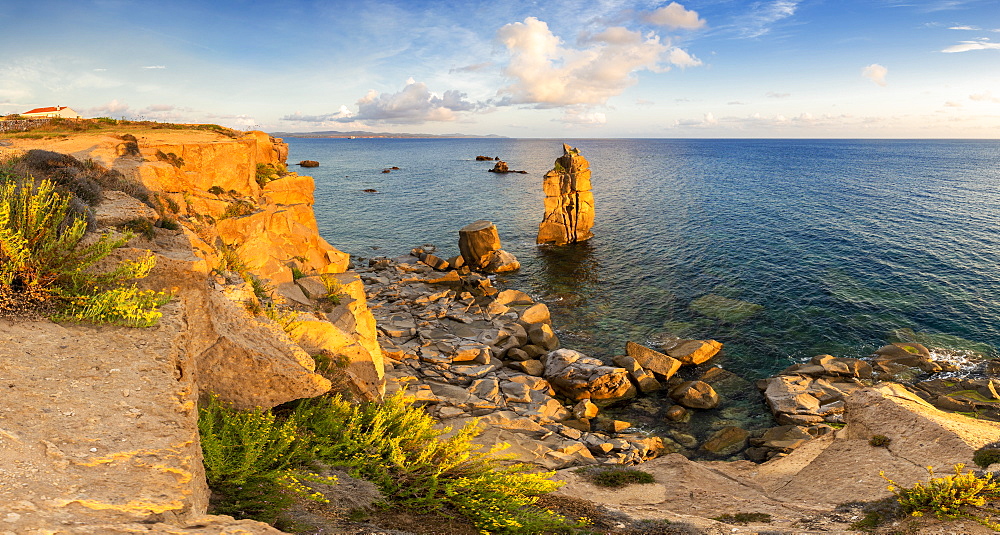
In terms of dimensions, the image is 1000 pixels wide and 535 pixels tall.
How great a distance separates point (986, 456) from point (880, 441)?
2.38 metres

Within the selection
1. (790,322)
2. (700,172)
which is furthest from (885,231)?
(700,172)

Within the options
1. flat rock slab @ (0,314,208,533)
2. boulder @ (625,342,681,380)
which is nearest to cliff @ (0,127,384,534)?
flat rock slab @ (0,314,208,533)

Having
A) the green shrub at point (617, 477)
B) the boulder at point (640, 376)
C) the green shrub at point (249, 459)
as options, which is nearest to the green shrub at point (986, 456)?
the green shrub at point (617, 477)

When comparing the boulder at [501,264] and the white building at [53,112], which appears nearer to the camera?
the white building at [53,112]

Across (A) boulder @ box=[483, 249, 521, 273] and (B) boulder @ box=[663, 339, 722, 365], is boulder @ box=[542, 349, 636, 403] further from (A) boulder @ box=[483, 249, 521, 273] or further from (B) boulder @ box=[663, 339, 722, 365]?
(A) boulder @ box=[483, 249, 521, 273]

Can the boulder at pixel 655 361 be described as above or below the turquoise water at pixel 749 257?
below

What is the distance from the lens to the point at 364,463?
7.98 m

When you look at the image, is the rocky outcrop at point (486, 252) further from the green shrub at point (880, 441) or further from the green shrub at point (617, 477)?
the green shrub at point (880, 441)

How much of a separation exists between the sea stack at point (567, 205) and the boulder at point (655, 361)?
2565 cm

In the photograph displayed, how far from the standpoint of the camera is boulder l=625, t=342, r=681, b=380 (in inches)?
973

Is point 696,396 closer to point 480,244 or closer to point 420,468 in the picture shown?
point 420,468

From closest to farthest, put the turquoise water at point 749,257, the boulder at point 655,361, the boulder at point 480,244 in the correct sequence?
the boulder at point 655,361 → the turquoise water at point 749,257 → the boulder at point 480,244

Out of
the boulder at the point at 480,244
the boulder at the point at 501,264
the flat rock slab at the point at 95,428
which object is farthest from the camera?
the boulder at the point at 480,244

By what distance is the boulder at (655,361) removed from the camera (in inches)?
973
